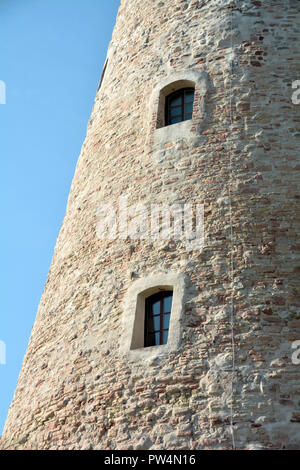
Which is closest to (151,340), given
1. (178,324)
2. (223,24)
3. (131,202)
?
(178,324)

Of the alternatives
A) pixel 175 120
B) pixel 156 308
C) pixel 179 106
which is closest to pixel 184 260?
pixel 156 308

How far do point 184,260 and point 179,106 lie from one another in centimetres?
335

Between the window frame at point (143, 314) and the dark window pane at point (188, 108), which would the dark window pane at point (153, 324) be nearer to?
the window frame at point (143, 314)

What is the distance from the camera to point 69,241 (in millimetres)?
13375

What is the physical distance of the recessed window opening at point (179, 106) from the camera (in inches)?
512

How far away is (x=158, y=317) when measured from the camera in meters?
11.1

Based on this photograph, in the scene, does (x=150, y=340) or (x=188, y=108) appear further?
(x=188, y=108)

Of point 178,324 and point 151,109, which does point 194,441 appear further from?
point 151,109

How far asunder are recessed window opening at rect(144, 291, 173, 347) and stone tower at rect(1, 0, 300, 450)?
85 mm

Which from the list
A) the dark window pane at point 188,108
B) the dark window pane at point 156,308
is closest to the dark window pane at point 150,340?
the dark window pane at point 156,308

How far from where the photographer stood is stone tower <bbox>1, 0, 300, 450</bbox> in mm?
9867

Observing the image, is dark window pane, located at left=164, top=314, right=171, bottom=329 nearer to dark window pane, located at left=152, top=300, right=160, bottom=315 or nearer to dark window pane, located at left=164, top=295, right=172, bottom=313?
dark window pane, located at left=164, top=295, right=172, bottom=313

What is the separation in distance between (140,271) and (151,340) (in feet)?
3.54

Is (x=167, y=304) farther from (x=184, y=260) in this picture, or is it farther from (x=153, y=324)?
(x=184, y=260)
